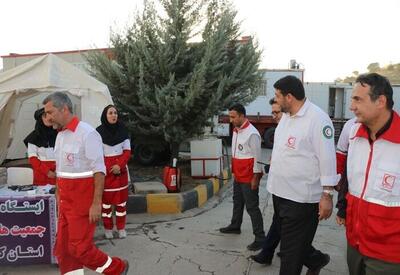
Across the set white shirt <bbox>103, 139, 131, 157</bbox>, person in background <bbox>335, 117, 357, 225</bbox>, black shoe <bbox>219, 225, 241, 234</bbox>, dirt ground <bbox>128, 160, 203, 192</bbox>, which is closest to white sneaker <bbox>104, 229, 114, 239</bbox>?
white shirt <bbox>103, 139, 131, 157</bbox>

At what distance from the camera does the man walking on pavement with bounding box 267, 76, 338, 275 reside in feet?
11.5

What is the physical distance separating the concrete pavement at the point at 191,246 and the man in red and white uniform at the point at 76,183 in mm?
963

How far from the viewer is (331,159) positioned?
343 centimetres

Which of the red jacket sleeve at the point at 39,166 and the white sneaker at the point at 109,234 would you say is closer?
the red jacket sleeve at the point at 39,166

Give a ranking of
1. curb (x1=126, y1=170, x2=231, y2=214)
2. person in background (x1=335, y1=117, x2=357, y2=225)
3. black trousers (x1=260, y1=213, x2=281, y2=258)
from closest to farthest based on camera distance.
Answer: person in background (x1=335, y1=117, x2=357, y2=225)
black trousers (x1=260, y1=213, x2=281, y2=258)
curb (x1=126, y1=170, x2=231, y2=214)

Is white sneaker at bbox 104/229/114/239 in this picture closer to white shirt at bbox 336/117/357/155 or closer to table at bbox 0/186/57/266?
table at bbox 0/186/57/266

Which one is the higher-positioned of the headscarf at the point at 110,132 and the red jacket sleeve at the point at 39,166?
the headscarf at the point at 110,132

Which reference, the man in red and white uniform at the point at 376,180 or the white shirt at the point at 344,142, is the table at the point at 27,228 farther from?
the man in red and white uniform at the point at 376,180

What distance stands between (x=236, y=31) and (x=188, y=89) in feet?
6.88

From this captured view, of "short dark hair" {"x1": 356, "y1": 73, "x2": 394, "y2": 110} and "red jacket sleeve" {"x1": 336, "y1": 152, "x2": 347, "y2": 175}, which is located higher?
"short dark hair" {"x1": 356, "y1": 73, "x2": 394, "y2": 110}

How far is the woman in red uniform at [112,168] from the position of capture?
581cm

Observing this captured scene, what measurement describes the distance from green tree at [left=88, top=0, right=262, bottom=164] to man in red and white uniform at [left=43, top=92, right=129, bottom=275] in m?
4.82

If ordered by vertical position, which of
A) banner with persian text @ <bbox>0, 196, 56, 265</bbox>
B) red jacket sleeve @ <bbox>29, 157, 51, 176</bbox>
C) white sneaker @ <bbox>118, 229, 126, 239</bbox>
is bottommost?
white sneaker @ <bbox>118, 229, 126, 239</bbox>

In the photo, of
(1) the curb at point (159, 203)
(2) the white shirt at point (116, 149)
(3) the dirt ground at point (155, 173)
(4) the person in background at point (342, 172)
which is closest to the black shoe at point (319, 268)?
(4) the person in background at point (342, 172)
